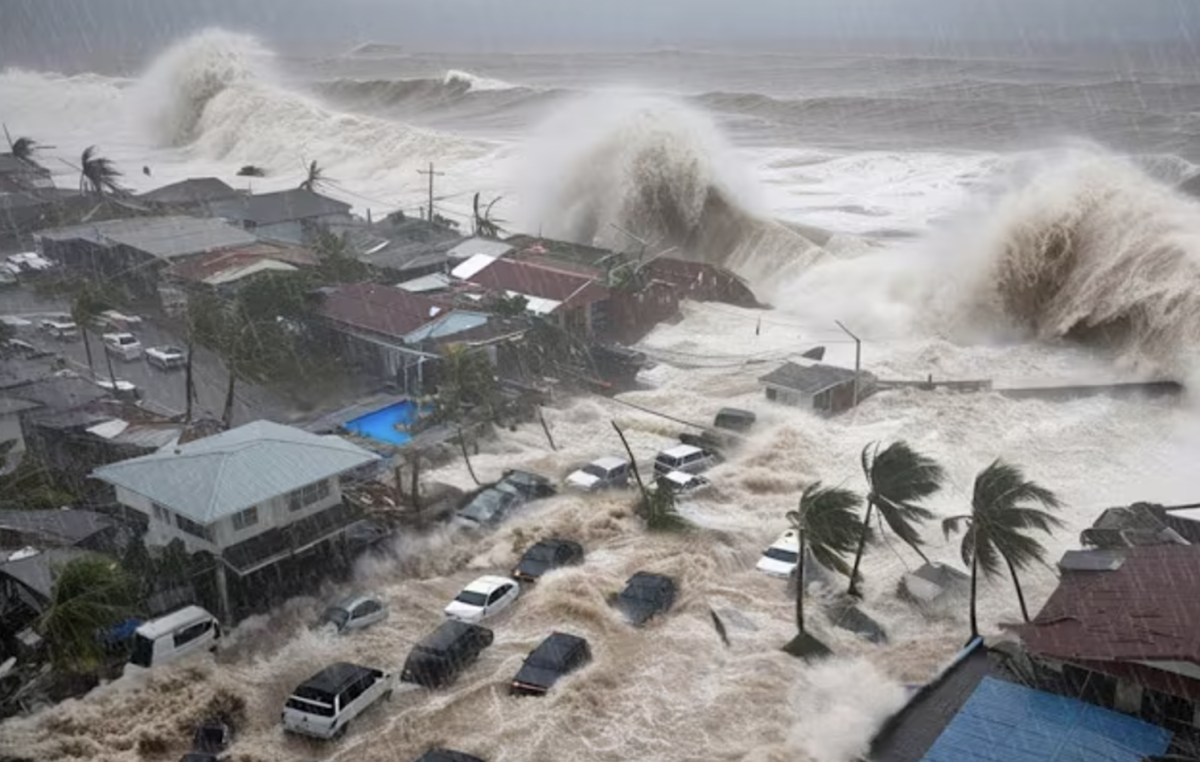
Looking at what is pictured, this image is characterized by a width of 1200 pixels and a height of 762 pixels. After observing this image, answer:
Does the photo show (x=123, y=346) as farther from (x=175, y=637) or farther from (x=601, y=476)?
(x=175, y=637)

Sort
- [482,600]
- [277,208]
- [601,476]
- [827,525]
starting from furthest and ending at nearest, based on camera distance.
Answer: [277,208]
[601,476]
[482,600]
[827,525]

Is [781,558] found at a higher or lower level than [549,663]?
lower

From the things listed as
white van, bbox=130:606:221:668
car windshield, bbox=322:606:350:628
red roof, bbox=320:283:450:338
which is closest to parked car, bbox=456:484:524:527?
car windshield, bbox=322:606:350:628

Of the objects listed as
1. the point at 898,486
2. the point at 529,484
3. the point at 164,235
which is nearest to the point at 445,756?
the point at 898,486

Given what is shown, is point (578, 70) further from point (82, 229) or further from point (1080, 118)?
point (82, 229)

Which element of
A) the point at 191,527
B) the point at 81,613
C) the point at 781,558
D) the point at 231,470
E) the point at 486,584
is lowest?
the point at 781,558

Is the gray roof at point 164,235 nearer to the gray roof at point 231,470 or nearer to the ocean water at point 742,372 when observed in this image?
the ocean water at point 742,372
